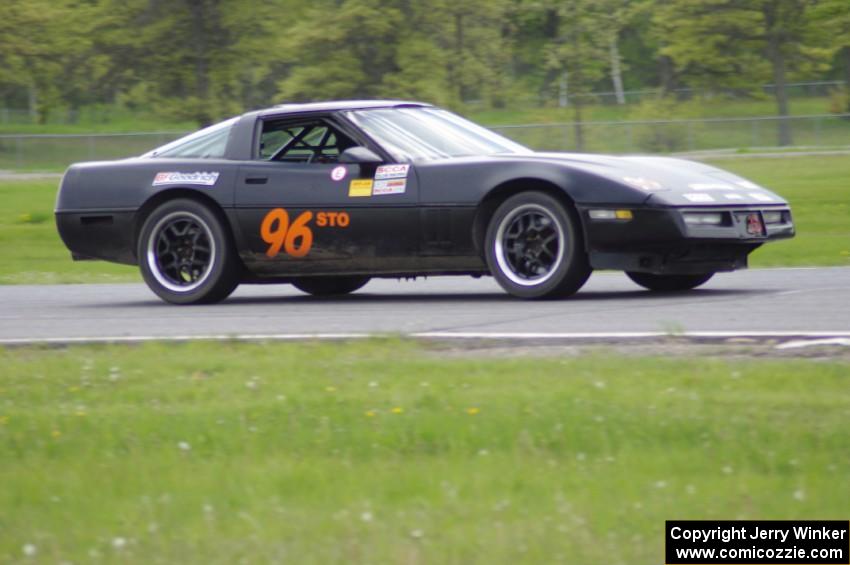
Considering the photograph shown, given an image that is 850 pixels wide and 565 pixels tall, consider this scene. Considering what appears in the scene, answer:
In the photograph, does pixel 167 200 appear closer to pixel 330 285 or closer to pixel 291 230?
pixel 291 230

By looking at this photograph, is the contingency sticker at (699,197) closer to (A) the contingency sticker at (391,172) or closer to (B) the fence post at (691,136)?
(A) the contingency sticker at (391,172)

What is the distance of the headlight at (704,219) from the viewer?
8156mm

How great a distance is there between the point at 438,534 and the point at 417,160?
16.9 feet

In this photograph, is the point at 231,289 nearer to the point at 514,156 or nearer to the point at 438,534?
the point at 514,156

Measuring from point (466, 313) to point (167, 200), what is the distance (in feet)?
8.56

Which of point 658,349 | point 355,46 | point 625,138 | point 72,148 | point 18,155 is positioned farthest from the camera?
point 355,46

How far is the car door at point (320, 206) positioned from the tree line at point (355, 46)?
86.0ft

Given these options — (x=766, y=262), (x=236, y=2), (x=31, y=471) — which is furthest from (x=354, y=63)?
(x=31, y=471)

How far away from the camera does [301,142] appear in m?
9.41

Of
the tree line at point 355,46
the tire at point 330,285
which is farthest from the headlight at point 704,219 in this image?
the tree line at point 355,46

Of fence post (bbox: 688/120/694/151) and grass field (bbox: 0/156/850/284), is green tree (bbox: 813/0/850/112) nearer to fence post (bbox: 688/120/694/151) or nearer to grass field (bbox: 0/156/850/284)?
fence post (bbox: 688/120/694/151)

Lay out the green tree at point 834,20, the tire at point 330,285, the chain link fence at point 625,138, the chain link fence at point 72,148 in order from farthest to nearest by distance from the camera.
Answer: the green tree at point 834,20 → the chain link fence at point 72,148 → the chain link fence at point 625,138 → the tire at point 330,285

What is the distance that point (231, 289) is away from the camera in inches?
373

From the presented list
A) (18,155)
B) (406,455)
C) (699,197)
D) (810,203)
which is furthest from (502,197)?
(18,155)
